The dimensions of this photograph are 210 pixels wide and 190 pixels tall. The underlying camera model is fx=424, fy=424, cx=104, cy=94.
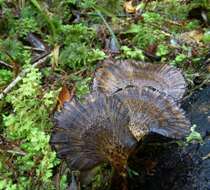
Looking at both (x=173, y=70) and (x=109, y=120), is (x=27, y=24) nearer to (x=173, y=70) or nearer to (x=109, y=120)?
(x=173, y=70)

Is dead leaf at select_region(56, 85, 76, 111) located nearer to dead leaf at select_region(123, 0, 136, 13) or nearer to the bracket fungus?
the bracket fungus

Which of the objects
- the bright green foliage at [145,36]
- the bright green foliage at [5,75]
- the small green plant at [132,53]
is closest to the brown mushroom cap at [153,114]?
the small green plant at [132,53]

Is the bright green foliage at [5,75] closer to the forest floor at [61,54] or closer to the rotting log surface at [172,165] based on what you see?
the forest floor at [61,54]

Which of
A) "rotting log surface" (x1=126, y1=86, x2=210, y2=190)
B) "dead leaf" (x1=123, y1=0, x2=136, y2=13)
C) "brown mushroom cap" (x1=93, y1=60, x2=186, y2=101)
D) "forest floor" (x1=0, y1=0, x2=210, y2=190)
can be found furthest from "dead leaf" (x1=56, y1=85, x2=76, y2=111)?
"dead leaf" (x1=123, y1=0, x2=136, y2=13)

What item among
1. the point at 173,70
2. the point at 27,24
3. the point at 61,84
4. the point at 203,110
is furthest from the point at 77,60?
the point at 203,110

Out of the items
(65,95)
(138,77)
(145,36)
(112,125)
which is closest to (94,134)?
(112,125)

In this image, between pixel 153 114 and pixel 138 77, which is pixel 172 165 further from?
pixel 138 77
